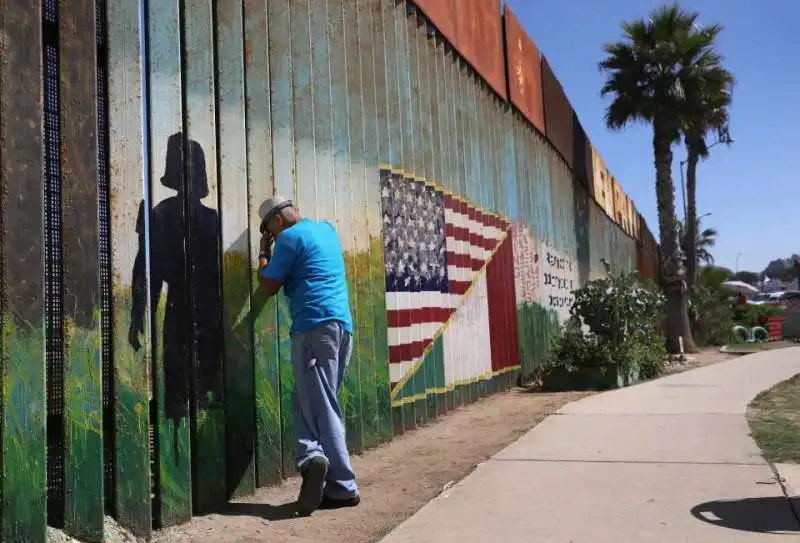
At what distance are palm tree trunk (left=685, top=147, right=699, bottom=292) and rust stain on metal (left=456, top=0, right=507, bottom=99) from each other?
18123 millimetres

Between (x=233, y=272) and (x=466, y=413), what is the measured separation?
155 inches

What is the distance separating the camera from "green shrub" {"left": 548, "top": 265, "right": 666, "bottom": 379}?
10.0 m

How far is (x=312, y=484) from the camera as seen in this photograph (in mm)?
3941

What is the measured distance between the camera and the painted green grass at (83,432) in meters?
3.24

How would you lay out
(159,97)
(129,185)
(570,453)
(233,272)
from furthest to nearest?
(570,453) < (233,272) < (159,97) < (129,185)

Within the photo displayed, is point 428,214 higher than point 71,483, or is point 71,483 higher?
point 428,214

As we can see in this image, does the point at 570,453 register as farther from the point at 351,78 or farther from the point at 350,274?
the point at 351,78

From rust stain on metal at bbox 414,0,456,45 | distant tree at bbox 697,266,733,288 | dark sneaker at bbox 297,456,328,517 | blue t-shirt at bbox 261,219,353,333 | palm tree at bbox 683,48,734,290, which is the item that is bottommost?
dark sneaker at bbox 297,456,328,517

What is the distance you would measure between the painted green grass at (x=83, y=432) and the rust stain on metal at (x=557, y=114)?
36.5ft

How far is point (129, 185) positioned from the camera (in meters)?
3.64

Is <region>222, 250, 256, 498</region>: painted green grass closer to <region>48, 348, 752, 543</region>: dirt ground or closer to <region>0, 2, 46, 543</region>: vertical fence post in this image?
<region>48, 348, 752, 543</region>: dirt ground

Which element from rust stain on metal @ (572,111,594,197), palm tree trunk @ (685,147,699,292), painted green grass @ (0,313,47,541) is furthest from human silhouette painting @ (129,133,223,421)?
palm tree trunk @ (685,147,699,292)

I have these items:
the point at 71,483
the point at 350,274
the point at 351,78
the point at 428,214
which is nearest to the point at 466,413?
the point at 428,214

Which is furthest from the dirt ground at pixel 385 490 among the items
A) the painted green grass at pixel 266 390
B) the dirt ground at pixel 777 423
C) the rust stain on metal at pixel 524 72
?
the rust stain on metal at pixel 524 72
